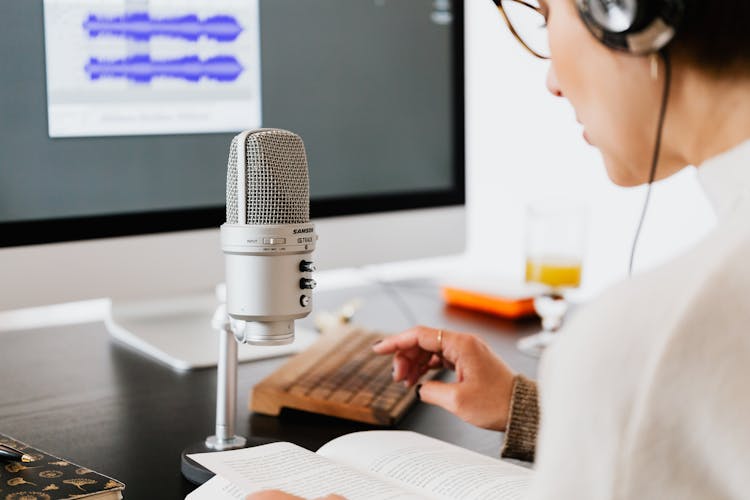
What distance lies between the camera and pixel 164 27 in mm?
1043

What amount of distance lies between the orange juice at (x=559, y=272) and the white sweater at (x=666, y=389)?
2.70 feet

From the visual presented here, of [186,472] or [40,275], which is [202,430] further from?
[40,275]

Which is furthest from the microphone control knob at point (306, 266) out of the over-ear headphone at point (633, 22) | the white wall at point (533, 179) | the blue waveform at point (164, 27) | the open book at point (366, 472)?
the white wall at point (533, 179)

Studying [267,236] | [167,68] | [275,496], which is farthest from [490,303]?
[275,496]

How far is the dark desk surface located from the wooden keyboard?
0.01 meters

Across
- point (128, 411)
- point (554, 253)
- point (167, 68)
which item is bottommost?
point (128, 411)

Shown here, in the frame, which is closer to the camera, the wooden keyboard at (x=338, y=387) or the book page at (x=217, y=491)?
the book page at (x=217, y=491)

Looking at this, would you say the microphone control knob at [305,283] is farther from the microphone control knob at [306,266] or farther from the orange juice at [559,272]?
the orange juice at [559,272]

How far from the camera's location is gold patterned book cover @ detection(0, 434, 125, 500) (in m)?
0.63

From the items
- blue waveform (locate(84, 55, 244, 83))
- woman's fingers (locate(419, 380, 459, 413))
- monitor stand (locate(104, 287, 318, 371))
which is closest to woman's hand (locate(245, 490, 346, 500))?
woman's fingers (locate(419, 380, 459, 413))

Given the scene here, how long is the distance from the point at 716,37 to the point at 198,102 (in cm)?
72

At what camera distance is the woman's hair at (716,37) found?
46 cm

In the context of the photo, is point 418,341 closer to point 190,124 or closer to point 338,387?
point 338,387

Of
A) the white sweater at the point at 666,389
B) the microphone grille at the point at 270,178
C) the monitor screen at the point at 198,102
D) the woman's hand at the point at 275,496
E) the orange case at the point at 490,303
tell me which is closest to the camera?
the white sweater at the point at 666,389
